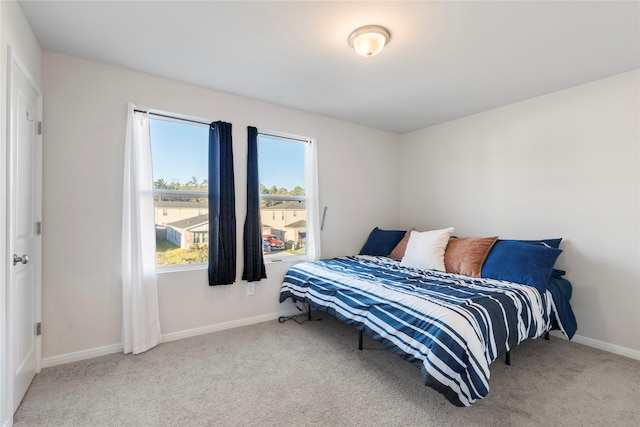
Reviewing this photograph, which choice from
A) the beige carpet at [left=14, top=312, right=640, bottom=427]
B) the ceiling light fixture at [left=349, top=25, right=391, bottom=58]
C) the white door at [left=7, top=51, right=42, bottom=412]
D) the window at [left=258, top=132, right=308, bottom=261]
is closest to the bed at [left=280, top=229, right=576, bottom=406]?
the beige carpet at [left=14, top=312, right=640, bottom=427]

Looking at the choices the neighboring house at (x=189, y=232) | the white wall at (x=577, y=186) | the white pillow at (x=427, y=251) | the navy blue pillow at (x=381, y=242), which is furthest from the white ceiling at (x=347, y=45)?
the navy blue pillow at (x=381, y=242)

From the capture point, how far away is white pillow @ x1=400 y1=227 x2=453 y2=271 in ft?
9.61

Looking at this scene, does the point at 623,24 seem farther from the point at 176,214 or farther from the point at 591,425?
the point at 176,214

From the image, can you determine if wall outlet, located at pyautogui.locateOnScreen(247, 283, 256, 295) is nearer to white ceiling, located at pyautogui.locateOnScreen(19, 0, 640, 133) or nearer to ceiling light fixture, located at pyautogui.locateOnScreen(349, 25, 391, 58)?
white ceiling, located at pyautogui.locateOnScreen(19, 0, 640, 133)

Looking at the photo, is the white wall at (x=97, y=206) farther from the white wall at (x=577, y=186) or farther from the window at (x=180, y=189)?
the white wall at (x=577, y=186)

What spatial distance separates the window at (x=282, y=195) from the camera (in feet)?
10.8

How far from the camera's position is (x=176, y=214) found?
277 centimetres

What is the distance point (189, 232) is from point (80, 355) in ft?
4.06

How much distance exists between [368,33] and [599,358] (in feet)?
10.2

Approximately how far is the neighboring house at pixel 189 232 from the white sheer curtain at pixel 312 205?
1141 mm

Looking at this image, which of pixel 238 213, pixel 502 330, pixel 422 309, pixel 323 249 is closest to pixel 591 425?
pixel 502 330

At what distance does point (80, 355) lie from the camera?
228cm

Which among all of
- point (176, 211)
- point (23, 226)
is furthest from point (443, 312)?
point (23, 226)

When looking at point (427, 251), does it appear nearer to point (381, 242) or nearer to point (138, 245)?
point (381, 242)
